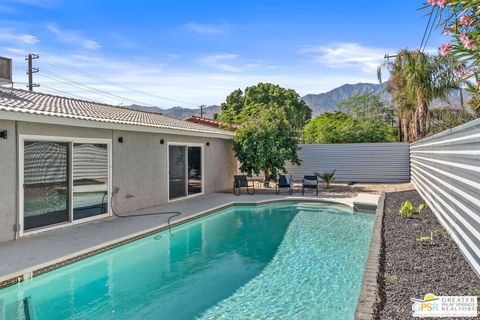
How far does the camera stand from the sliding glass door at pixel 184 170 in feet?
42.2

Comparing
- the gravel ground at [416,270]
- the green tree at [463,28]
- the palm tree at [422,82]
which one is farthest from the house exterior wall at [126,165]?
the palm tree at [422,82]

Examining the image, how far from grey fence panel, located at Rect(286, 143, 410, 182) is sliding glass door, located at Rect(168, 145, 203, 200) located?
803 cm

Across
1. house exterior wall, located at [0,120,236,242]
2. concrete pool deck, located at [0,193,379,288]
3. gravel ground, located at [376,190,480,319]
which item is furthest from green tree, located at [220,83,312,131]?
gravel ground, located at [376,190,480,319]

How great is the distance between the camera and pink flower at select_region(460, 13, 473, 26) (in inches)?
142

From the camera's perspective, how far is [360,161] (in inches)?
783

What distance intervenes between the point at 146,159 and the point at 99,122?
2.69m

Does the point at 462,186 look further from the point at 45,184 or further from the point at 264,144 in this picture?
the point at 264,144

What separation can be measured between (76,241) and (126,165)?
3.61 metres

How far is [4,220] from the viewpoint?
7.12 meters

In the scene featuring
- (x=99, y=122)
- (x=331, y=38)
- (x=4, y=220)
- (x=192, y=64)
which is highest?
(x=192, y=64)

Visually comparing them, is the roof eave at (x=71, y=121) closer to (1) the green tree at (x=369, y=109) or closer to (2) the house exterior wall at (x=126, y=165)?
(2) the house exterior wall at (x=126, y=165)

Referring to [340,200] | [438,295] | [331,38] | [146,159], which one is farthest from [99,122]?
[331,38]

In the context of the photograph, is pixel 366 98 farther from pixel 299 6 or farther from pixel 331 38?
pixel 299 6

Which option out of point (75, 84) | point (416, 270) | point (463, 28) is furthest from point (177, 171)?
point (75, 84)
